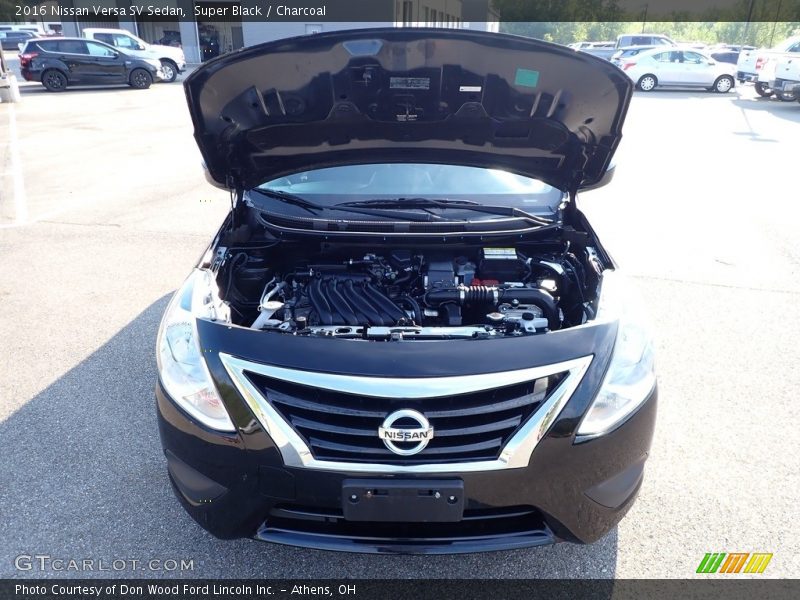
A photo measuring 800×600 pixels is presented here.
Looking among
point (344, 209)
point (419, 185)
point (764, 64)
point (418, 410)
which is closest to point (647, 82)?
point (764, 64)

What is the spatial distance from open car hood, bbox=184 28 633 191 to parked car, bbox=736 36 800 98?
16.2 metres

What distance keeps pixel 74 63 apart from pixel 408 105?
1912cm

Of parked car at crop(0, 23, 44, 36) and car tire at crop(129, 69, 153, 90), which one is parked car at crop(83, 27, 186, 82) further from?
parked car at crop(0, 23, 44, 36)

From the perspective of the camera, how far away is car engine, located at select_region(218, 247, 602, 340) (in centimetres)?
230

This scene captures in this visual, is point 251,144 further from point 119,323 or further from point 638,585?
point 638,585

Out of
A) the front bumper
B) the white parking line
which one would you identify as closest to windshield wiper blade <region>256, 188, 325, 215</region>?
the front bumper

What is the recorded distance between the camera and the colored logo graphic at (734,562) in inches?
84.9

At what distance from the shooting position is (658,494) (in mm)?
2510

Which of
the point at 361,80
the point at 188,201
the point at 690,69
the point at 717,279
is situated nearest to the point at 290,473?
the point at 361,80

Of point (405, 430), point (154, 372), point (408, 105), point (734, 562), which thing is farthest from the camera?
point (154, 372)

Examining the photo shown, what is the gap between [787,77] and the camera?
14.7 metres

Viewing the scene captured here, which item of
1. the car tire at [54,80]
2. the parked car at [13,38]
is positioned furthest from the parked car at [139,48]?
the parked car at [13,38]

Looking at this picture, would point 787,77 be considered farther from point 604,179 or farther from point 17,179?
point 17,179

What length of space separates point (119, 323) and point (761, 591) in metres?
4.05
